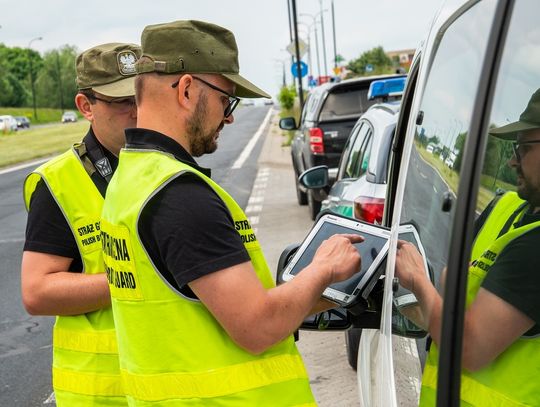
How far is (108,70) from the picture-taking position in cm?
256

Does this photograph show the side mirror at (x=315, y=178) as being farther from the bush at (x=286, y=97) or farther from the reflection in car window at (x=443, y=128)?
the bush at (x=286, y=97)

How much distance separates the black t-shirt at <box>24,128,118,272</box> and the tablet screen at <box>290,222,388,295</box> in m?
0.74

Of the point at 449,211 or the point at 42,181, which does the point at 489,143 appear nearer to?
the point at 449,211

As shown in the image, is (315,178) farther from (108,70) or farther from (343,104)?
(343,104)

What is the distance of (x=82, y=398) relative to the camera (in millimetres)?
2338

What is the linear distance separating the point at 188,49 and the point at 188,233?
44 cm

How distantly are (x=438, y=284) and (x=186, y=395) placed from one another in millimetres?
614

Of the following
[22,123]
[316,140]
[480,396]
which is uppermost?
[480,396]

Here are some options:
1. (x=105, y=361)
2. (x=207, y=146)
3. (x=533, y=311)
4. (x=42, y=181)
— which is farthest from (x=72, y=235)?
(x=533, y=311)

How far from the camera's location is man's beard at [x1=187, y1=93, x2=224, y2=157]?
184cm

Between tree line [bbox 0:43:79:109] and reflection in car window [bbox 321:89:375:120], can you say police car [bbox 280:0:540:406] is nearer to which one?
reflection in car window [bbox 321:89:375:120]

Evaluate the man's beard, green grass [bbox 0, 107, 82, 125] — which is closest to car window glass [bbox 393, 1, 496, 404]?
the man's beard

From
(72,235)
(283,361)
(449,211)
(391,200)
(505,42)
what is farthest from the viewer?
(391,200)

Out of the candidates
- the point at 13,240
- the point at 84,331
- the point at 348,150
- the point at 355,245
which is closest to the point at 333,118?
the point at 348,150
